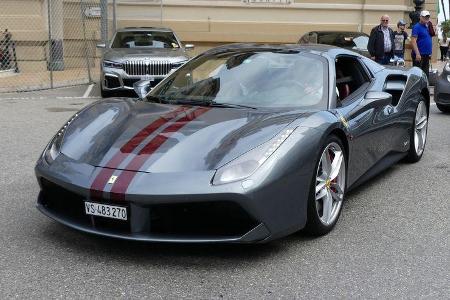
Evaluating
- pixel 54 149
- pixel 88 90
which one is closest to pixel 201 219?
pixel 54 149

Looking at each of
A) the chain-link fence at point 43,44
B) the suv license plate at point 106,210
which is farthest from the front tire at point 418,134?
the chain-link fence at point 43,44

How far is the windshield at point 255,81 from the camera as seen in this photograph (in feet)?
15.0

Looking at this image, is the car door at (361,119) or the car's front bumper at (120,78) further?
the car's front bumper at (120,78)

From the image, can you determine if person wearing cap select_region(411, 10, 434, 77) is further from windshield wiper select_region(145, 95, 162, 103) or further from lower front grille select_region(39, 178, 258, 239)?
lower front grille select_region(39, 178, 258, 239)

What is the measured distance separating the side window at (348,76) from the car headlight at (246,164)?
134cm

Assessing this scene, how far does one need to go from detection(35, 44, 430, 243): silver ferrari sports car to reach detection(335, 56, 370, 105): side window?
0.04ft

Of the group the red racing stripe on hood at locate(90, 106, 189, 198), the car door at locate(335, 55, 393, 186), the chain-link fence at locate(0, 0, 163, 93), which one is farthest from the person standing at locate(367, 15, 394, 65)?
the red racing stripe on hood at locate(90, 106, 189, 198)

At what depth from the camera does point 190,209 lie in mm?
3504

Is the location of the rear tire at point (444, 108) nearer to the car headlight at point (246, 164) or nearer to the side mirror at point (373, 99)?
the side mirror at point (373, 99)

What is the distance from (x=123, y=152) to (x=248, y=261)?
1.00 m

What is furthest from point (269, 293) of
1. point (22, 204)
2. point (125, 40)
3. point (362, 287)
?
point (125, 40)

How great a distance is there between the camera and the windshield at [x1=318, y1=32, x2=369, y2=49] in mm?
14141

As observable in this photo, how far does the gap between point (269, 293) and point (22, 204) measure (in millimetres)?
2391

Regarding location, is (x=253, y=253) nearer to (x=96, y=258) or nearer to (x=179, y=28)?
Result: (x=96, y=258)
